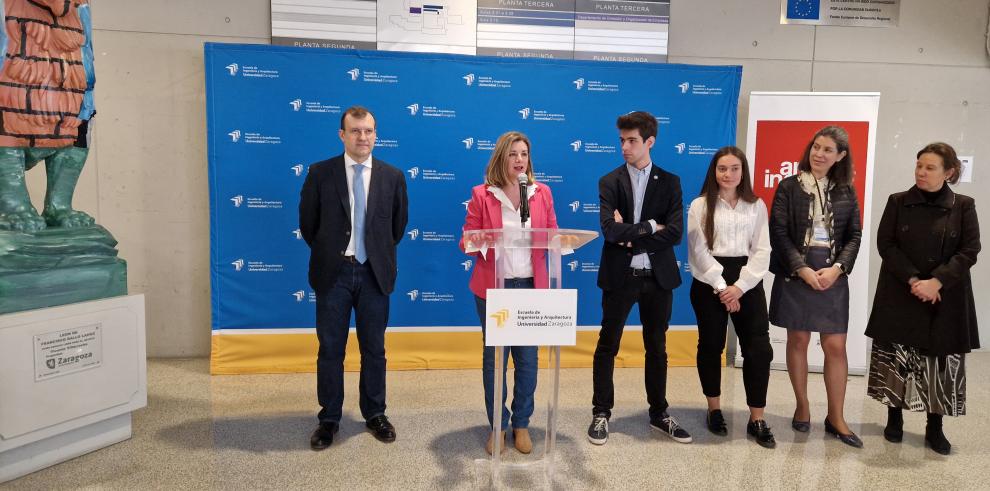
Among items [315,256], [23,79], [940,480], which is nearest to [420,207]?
[315,256]

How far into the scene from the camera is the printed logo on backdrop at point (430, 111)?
4.18m

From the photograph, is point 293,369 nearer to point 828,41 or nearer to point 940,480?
point 940,480

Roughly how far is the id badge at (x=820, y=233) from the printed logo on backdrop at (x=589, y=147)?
1660mm

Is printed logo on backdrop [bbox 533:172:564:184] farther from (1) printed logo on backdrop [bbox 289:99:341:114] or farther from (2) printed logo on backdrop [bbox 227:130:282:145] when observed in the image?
(2) printed logo on backdrop [bbox 227:130:282:145]

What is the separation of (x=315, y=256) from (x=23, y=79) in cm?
148

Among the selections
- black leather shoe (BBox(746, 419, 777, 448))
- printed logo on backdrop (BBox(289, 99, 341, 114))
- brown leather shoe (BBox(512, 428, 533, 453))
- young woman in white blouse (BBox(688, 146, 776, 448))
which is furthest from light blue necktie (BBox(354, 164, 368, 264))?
black leather shoe (BBox(746, 419, 777, 448))

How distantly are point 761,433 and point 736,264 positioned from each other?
0.87 meters

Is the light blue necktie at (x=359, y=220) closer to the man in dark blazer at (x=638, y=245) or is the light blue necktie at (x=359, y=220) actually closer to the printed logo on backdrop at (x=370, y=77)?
the man in dark blazer at (x=638, y=245)

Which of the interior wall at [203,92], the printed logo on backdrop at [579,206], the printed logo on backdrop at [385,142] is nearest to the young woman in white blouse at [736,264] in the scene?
the printed logo on backdrop at [579,206]

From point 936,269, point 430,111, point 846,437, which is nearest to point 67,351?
point 430,111

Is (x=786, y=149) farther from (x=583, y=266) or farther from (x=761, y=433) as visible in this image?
(x=761, y=433)

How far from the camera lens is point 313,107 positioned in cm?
409

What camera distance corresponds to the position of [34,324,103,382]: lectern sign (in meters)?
2.67

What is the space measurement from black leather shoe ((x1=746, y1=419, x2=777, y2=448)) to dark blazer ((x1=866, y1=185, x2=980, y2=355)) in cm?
75
